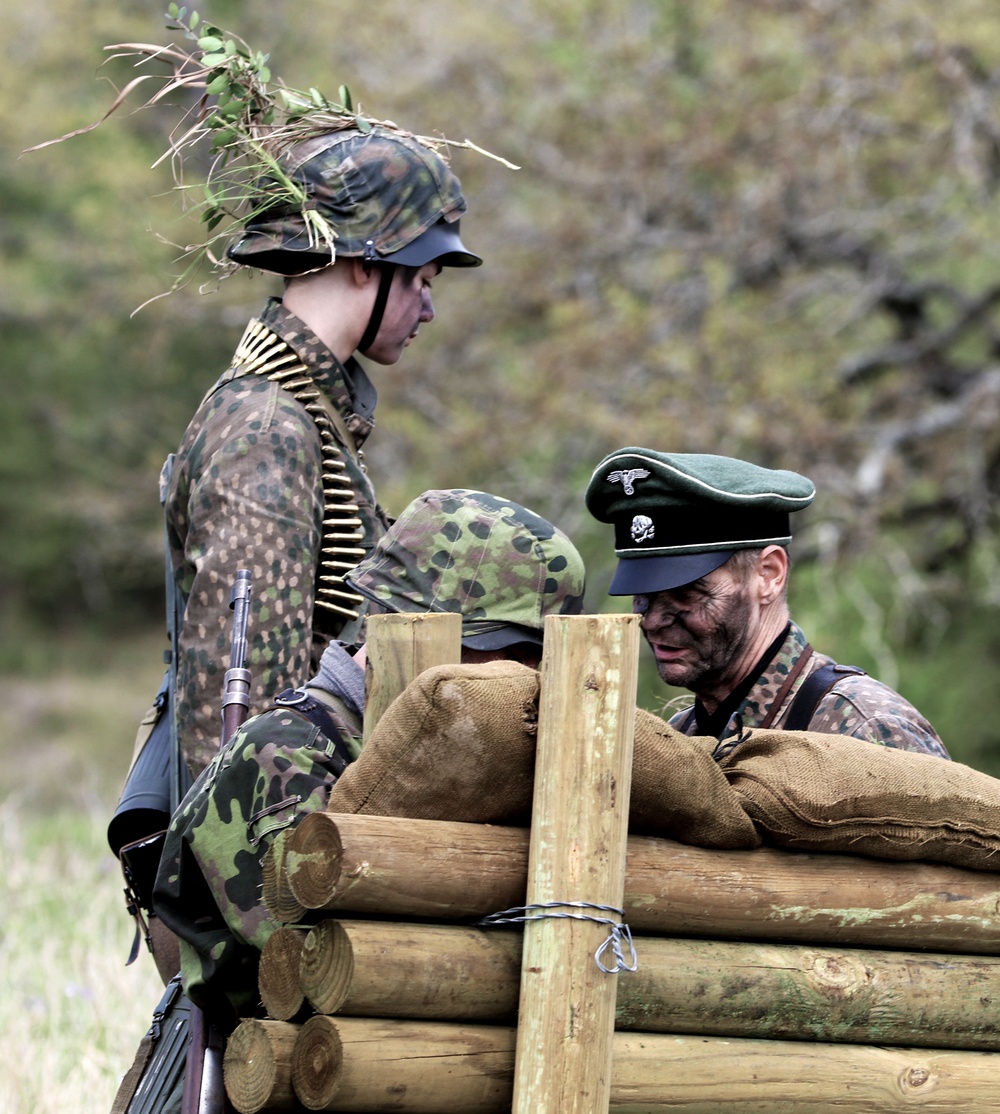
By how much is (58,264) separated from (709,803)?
83.8 feet

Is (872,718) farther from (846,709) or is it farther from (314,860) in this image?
(314,860)

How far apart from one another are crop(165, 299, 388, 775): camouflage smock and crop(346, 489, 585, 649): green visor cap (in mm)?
672

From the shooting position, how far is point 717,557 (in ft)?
12.6

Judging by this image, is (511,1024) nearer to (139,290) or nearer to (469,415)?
(469,415)

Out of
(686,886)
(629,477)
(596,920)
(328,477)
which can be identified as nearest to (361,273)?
(328,477)

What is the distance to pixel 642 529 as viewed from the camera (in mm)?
3918

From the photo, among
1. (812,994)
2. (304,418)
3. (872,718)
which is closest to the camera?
(812,994)

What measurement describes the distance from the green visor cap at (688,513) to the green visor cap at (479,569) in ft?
1.55

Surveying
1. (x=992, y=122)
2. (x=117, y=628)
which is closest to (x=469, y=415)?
(x=992, y=122)

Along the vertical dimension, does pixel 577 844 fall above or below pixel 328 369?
below

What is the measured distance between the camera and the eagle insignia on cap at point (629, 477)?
3939 mm

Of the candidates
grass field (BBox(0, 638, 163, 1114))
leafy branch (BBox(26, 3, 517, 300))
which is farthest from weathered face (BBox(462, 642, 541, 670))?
grass field (BBox(0, 638, 163, 1114))

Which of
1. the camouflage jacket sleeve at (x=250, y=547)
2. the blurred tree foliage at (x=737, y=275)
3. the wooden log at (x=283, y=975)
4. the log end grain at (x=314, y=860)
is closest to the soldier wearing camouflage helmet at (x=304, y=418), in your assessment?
the camouflage jacket sleeve at (x=250, y=547)

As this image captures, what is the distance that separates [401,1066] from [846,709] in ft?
4.74
